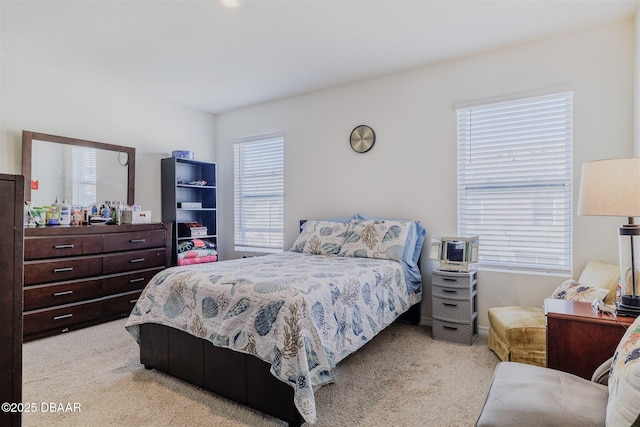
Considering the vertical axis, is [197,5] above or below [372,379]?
above

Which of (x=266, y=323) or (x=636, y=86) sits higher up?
(x=636, y=86)

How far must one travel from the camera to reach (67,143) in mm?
3566

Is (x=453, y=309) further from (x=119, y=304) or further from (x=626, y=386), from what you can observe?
(x=119, y=304)

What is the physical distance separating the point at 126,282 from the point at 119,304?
0.23 meters

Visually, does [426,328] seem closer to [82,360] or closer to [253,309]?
[253,309]

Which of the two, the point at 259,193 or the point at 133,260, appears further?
the point at 259,193

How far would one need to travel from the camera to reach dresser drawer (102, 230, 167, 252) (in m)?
3.55

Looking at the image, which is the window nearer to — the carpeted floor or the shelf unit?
the shelf unit

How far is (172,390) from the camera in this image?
2.16 meters

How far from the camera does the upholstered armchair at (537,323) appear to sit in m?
2.32

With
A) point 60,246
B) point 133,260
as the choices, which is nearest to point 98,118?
Answer: point 60,246

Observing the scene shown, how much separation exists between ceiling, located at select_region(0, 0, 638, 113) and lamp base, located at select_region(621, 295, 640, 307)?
2030 millimetres

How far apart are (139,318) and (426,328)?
252cm

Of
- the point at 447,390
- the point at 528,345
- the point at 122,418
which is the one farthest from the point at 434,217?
the point at 122,418
